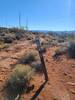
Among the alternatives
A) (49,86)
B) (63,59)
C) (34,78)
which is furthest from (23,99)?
(63,59)

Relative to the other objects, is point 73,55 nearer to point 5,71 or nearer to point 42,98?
point 5,71

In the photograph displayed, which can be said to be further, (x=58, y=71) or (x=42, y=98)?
(x=58, y=71)

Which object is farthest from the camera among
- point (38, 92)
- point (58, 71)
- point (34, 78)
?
point (58, 71)

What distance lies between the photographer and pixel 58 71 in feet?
30.9

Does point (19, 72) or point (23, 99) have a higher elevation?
point (19, 72)

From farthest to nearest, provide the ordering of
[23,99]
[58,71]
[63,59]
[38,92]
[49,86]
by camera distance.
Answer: [63,59] → [58,71] → [49,86] → [38,92] → [23,99]

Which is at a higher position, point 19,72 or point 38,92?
point 19,72

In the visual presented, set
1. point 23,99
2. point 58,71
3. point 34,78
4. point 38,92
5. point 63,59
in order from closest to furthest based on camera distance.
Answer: point 23,99, point 38,92, point 34,78, point 58,71, point 63,59

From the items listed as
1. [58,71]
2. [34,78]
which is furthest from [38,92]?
[58,71]

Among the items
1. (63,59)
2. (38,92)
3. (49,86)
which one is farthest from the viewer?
(63,59)

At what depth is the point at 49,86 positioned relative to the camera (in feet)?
24.0

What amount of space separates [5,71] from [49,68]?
2500 millimetres

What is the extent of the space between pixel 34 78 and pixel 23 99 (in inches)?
80.6

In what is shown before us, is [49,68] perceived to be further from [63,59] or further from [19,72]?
[19,72]
